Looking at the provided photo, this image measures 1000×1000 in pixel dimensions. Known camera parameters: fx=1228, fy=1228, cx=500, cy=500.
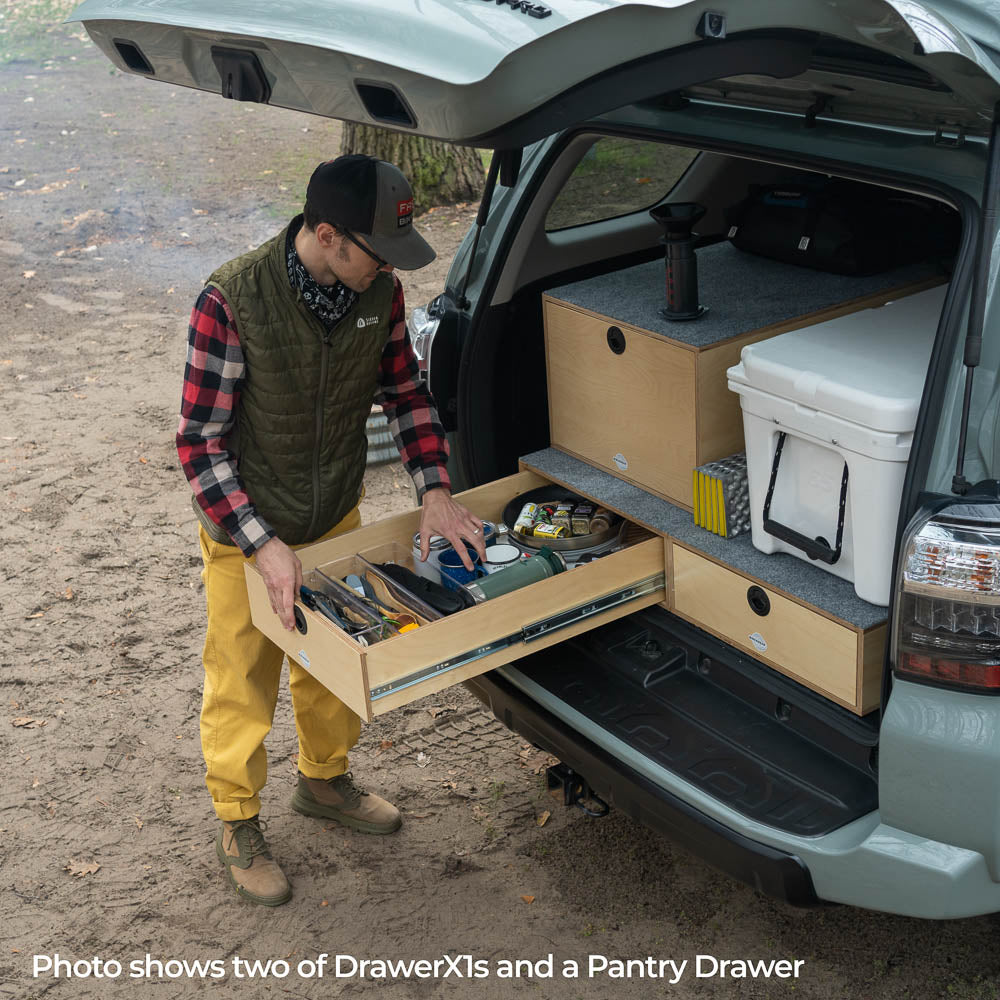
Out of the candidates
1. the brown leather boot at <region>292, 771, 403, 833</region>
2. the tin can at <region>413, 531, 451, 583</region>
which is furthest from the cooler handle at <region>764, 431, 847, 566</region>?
the brown leather boot at <region>292, 771, 403, 833</region>

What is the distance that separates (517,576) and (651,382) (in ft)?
1.94

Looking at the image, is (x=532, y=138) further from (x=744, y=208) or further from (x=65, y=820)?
(x=65, y=820)

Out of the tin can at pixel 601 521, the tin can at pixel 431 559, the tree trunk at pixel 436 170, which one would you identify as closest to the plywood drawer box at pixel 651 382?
the tin can at pixel 601 521

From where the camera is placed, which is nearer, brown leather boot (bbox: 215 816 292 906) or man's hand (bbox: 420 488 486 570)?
man's hand (bbox: 420 488 486 570)

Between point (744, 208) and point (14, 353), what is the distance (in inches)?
199

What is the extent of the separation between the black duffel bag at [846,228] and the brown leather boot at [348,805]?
191 centimetres

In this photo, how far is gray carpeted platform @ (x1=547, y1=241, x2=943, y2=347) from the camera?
9.80 ft

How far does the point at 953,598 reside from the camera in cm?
212

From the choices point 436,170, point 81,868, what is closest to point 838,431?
point 81,868

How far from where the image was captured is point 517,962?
3.00 metres

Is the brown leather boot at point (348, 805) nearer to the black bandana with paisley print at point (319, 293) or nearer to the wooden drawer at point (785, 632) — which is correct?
the wooden drawer at point (785, 632)

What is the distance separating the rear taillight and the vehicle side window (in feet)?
5.59

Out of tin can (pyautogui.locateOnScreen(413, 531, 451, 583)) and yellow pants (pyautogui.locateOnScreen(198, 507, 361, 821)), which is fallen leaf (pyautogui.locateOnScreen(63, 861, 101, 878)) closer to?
yellow pants (pyautogui.locateOnScreen(198, 507, 361, 821))

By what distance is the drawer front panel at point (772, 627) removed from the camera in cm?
250
